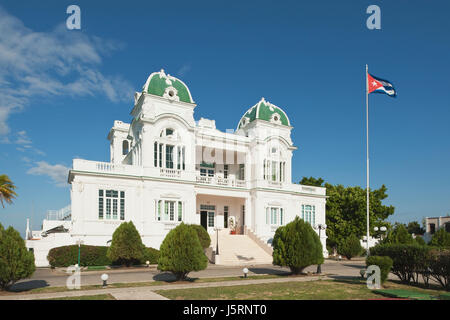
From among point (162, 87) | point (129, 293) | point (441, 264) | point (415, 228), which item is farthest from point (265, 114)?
point (415, 228)

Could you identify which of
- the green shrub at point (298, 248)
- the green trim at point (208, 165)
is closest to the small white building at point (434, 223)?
the green trim at point (208, 165)

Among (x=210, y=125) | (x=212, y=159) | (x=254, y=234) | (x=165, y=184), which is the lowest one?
(x=254, y=234)

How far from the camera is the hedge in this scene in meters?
23.4

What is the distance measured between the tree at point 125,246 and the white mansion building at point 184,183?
397 centimetres

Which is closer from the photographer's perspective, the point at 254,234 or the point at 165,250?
the point at 165,250

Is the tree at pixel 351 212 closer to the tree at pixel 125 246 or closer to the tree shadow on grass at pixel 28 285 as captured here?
the tree at pixel 125 246

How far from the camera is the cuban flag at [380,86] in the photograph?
24.8 m

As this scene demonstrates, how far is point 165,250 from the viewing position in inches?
663

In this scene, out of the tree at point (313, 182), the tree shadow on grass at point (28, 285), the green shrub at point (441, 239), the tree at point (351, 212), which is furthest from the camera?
the tree at point (313, 182)

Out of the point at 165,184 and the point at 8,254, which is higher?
the point at 165,184

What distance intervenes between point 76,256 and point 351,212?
28647mm
